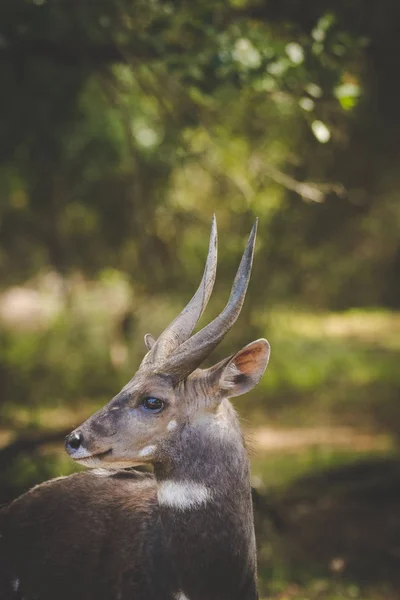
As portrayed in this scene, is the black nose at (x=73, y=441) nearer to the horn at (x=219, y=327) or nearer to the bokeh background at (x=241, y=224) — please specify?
the horn at (x=219, y=327)

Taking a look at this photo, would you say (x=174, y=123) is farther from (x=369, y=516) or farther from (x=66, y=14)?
(x=369, y=516)

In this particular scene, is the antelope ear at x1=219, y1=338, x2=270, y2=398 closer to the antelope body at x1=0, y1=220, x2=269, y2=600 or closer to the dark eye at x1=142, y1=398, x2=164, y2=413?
the antelope body at x1=0, y1=220, x2=269, y2=600

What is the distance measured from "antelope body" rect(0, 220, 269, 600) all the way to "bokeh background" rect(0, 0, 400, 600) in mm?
354

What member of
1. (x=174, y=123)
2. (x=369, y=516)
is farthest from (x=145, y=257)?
(x=369, y=516)

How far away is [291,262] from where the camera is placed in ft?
33.7

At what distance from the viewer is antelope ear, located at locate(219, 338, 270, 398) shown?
370cm

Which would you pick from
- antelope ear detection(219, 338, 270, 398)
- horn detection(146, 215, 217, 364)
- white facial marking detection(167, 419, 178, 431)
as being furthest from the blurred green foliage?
white facial marking detection(167, 419, 178, 431)

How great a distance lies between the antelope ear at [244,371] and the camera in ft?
12.1

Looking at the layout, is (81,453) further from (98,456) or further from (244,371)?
(244,371)

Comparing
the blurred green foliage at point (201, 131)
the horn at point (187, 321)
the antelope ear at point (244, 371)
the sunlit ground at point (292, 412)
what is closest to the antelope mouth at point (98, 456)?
the horn at point (187, 321)

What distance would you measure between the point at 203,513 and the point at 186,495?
9 cm

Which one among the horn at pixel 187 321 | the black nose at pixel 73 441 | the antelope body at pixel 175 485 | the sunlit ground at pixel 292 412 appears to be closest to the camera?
the black nose at pixel 73 441

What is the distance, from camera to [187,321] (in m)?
3.82

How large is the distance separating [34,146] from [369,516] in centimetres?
432
